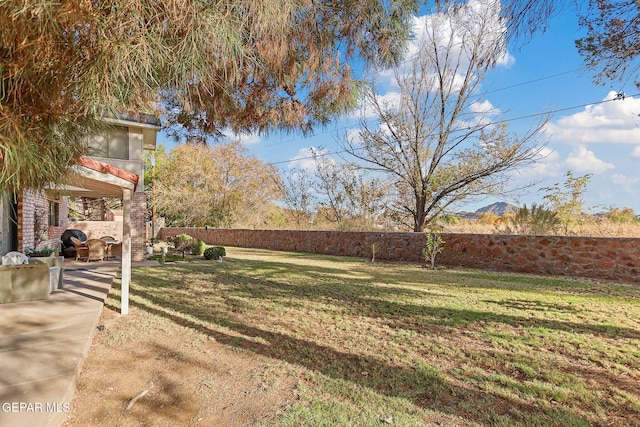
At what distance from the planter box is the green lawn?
1255 mm

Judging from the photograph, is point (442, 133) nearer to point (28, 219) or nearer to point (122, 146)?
point (122, 146)

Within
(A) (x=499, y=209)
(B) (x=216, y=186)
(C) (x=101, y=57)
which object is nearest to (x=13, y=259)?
(C) (x=101, y=57)

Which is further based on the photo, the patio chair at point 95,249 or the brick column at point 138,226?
the brick column at point 138,226

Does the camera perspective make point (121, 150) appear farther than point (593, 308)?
Yes

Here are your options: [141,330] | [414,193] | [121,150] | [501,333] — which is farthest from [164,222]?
[501,333]

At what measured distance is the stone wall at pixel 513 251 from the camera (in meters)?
9.09

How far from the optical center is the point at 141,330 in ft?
15.2

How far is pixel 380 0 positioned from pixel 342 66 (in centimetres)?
94

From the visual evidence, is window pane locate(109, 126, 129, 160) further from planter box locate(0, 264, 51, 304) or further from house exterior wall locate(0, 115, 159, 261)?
planter box locate(0, 264, 51, 304)

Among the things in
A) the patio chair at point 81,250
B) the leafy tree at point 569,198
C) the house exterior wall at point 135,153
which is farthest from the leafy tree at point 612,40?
the patio chair at point 81,250

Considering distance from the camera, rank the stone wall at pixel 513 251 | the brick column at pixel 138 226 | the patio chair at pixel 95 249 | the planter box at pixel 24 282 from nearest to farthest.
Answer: the planter box at pixel 24 282
the stone wall at pixel 513 251
the patio chair at pixel 95 249
the brick column at pixel 138 226

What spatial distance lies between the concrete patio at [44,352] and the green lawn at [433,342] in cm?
105

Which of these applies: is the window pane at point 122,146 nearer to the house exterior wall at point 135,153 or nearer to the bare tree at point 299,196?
the house exterior wall at point 135,153

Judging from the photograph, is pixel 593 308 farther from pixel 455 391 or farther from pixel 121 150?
pixel 121 150
